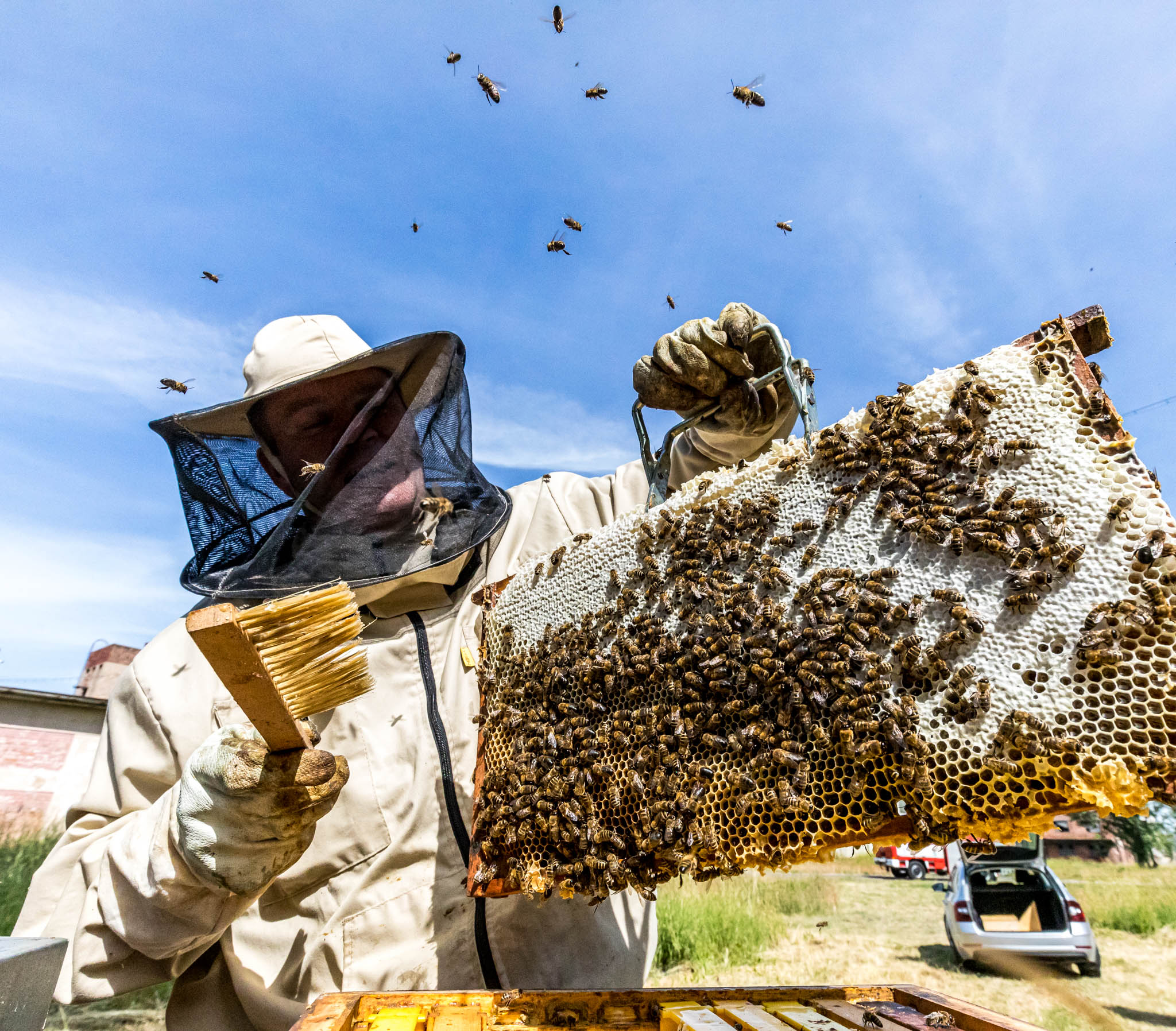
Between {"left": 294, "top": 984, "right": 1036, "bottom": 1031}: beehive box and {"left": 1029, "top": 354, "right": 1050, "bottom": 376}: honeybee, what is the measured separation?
1.67 meters

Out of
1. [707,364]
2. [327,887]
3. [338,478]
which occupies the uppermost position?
[707,364]

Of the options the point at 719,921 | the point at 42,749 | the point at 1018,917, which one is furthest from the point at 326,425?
the point at 42,749

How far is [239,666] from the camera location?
1689 mm

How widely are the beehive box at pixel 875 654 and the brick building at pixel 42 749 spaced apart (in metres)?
17.3

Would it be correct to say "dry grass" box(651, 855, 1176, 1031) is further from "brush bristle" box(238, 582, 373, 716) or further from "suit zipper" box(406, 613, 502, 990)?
"brush bristle" box(238, 582, 373, 716)

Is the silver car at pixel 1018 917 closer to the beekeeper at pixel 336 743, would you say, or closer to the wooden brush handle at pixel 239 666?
the beekeeper at pixel 336 743

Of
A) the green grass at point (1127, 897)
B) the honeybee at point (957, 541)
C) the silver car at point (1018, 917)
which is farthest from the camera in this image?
the green grass at point (1127, 897)

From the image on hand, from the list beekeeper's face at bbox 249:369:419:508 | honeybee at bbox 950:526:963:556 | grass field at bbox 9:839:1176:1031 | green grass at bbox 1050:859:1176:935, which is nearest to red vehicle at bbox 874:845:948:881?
green grass at bbox 1050:859:1176:935

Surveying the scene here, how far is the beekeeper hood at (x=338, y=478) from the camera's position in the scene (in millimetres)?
3215

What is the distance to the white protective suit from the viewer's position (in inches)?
101

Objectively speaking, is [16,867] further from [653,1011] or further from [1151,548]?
[1151,548]

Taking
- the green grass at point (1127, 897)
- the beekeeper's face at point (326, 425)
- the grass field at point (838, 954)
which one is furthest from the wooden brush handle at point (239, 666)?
the green grass at point (1127, 897)

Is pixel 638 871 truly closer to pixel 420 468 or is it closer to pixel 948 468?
pixel 948 468

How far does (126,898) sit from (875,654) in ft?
9.08
